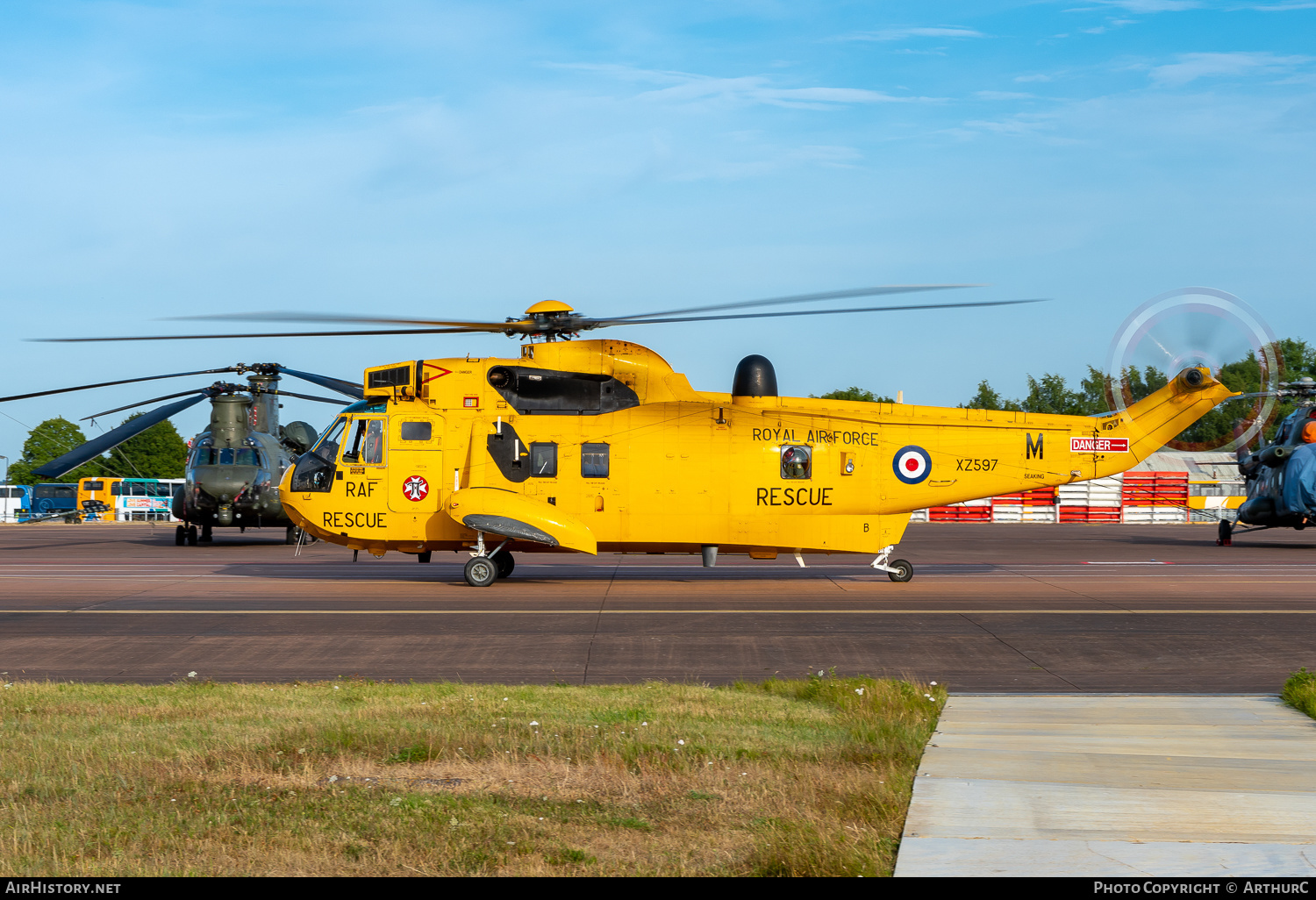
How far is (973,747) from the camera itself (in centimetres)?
727

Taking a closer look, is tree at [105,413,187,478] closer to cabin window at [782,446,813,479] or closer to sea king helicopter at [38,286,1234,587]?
sea king helicopter at [38,286,1234,587]

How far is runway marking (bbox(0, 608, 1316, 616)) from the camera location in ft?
51.8

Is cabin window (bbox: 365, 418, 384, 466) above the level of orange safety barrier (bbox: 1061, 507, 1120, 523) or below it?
above

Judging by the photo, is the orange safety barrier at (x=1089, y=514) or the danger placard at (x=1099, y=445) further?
the orange safety barrier at (x=1089, y=514)

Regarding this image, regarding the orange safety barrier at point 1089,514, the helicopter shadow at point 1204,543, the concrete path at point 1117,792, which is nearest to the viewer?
the concrete path at point 1117,792

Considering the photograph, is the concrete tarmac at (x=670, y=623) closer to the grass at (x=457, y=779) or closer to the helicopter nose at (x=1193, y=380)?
the grass at (x=457, y=779)

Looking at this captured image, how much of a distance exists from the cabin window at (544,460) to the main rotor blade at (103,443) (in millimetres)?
8706

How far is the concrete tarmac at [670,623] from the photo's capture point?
37.3 ft

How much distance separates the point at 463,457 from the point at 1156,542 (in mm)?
27677

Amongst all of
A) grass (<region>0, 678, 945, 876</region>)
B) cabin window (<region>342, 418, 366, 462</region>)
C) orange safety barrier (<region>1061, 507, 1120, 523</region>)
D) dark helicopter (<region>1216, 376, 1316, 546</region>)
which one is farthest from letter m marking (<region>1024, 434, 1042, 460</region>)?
orange safety barrier (<region>1061, 507, 1120, 523</region>)

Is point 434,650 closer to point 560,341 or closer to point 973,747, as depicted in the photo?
point 973,747

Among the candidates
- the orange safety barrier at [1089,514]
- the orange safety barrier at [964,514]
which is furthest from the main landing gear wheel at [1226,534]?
the orange safety barrier at [1089,514]

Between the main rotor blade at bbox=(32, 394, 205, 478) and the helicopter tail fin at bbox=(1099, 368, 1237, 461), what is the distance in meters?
19.5
